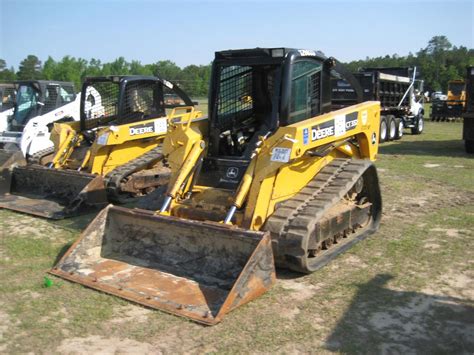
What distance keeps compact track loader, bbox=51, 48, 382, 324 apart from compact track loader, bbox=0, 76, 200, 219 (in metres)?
1.90

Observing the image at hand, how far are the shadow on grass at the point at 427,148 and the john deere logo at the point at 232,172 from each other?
971cm

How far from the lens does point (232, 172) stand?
6.02m

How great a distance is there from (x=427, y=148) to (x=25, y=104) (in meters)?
11.3

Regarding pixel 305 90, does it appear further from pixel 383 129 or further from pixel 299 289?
pixel 383 129

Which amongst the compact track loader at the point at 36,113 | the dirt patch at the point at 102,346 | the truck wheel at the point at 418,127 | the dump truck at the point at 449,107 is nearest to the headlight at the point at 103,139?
the compact track loader at the point at 36,113

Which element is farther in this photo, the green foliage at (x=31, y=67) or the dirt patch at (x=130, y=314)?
the green foliage at (x=31, y=67)

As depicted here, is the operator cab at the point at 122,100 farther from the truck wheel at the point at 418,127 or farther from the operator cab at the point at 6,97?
the truck wheel at the point at 418,127

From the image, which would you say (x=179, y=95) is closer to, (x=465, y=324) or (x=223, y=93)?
(x=223, y=93)

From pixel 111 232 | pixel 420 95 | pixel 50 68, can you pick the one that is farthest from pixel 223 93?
pixel 50 68

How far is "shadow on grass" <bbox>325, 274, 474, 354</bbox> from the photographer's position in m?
3.85

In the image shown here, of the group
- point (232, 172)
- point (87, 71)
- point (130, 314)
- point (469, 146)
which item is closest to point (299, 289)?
point (130, 314)

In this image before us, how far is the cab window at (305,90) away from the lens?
5.83 m

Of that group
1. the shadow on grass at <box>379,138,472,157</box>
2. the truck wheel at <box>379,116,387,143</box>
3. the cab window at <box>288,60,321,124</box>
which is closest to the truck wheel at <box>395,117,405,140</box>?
the shadow on grass at <box>379,138,472,157</box>

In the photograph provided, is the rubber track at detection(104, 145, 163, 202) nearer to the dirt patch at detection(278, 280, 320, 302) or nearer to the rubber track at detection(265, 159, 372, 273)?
the rubber track at detection(265, 159, 372, 273)
